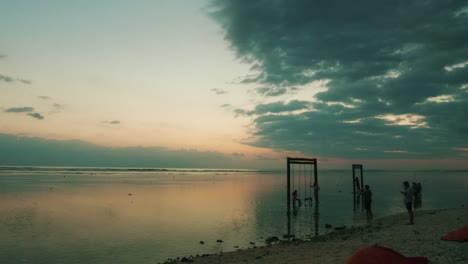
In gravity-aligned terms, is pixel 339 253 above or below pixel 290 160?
below

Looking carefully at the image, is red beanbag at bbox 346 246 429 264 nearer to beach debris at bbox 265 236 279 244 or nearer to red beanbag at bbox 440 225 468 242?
red beanbag at bbox 440 225 468 242

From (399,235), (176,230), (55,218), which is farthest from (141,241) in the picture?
(399,235)

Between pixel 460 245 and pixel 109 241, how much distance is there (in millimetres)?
18669

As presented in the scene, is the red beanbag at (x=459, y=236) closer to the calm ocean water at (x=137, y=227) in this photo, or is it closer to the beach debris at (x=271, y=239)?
the beach debris at (x=271, y=239)

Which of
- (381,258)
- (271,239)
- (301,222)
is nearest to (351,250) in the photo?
(381,258)

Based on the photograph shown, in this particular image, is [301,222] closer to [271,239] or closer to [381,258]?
[271,239]

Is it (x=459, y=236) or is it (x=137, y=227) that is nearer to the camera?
(x=459, y=236)

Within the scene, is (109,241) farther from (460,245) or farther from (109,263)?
(460,245)

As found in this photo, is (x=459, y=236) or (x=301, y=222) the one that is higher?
(x=459, y=236)

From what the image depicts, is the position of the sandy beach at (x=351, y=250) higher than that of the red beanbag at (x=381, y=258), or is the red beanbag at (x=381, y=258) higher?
the red beanbag at (x=381, y=258)

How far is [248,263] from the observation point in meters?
15.0

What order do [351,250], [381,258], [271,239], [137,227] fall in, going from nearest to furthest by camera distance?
1. [381,258]
2. [351,250]
3. [271,239]
4. [137,227]

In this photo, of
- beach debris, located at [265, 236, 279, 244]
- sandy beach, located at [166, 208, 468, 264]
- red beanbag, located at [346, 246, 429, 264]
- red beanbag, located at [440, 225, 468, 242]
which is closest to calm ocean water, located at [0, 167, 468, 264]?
beach debris, located at [265, 236, 279, 244]

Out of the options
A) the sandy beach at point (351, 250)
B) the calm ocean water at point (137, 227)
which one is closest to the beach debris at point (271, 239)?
the calm ocean water at point (137, 227)
